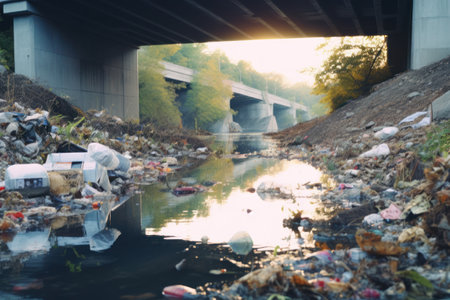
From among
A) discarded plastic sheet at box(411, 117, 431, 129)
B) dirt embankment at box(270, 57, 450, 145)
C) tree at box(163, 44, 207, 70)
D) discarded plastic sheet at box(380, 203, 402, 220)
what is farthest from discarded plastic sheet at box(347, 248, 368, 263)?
tree at box(163, 44, 207, 70)

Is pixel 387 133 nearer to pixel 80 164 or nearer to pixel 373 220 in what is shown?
pixel 373 220

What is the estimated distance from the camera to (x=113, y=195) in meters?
7.07

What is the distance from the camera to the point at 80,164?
7.10 m

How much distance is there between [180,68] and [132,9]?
1105 inches

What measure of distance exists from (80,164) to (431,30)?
15.1 metres

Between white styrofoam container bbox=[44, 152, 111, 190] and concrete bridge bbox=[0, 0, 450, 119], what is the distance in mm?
11314

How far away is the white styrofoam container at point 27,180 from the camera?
239 inches

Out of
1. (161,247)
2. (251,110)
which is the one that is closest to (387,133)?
(161,247)

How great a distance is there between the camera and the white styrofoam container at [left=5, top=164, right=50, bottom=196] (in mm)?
6078

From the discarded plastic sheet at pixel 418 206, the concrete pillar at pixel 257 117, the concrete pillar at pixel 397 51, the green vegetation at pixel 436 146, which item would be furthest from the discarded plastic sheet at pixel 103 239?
the concrete pillar at pixel 257 117

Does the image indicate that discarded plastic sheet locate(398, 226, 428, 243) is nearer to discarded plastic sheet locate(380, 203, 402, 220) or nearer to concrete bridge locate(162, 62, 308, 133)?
discarded plastic sheet locate(380, 203, 402, 220)

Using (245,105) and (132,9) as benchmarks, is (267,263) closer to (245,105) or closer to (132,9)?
(132,9)

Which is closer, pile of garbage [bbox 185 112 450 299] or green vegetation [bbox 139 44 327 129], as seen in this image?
pile of garbage [bbox 185 112 450 299]

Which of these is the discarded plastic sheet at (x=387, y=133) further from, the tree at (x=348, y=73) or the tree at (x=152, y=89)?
the tree at (x=152, y=89)
